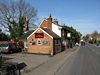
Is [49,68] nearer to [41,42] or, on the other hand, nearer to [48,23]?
[41,42]

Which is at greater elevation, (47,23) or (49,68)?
(47,23)

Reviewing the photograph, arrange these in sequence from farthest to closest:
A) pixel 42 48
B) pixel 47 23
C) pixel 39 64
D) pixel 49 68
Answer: pixel 47 23 < pixel 42 48 < pixel 39 64 < pixel 49 68

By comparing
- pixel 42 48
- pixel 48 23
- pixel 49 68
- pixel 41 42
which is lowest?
pixel 49 68

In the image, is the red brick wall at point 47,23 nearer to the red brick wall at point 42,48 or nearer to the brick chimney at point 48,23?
the brick chimney at point 48,23

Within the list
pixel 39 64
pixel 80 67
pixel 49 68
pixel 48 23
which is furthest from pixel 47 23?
pixel 49 68

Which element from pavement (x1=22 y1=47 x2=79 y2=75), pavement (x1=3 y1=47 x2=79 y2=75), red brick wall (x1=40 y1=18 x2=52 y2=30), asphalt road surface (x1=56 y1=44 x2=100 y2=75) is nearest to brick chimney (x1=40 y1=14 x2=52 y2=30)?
red brick wall (x1=40 y1=18 x2=52 y2=30)

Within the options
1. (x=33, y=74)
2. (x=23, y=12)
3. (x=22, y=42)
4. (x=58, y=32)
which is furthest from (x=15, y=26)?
(x=33, y=74)

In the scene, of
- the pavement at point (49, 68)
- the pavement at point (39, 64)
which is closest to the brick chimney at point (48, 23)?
the pavement at point (39, 64)

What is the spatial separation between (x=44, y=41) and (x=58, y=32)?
36.1 ft

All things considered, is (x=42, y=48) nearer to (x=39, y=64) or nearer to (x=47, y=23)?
(x=39, y=64)

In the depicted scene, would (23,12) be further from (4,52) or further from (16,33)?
(4,52)

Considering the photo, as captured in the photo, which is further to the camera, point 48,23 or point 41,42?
point 48,23

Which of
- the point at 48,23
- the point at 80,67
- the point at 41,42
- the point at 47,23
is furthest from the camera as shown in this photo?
the point at 47,23

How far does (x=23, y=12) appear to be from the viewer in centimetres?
4647
